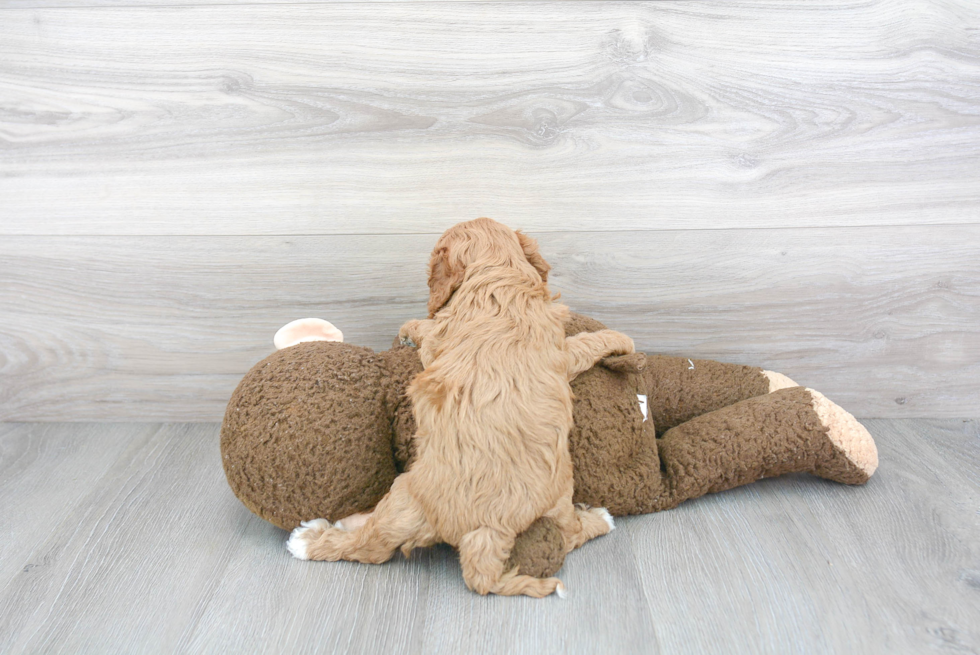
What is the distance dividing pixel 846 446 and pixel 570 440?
1.48ft

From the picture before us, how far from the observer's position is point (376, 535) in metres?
0.89

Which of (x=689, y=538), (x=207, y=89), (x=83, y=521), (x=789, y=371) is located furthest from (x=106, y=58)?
(x=789, y=371)

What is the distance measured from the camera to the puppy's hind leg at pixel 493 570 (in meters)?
0.84

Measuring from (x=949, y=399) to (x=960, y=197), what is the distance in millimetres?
404

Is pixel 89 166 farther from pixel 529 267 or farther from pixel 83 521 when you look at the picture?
pixel 529 267

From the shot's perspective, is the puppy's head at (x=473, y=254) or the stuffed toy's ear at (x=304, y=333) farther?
the stuffed toy's ear at (x=304, y=333)

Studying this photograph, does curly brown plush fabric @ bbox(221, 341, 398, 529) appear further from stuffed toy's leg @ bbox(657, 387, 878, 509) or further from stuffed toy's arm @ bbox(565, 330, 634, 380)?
stuffed toy's leg @ bbox(657, 387, 878, 509)

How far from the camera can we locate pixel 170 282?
128 centimetres

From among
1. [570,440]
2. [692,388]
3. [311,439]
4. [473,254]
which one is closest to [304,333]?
[311,439]

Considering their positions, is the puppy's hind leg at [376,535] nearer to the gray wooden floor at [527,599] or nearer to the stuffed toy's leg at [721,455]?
the gray wooden floor at [527,599]

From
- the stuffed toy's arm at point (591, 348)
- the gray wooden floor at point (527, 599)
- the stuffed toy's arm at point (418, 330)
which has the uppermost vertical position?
the stuffed toy's arm at point (418, 330)

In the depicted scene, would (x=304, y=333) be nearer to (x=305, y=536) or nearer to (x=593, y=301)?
(x=305, y=536)

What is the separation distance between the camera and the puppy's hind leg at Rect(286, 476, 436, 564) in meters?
0.87

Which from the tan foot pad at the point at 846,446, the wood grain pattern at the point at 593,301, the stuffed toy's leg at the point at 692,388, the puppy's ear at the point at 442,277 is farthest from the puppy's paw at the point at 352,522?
the tan foot pad at the point at 846,446
